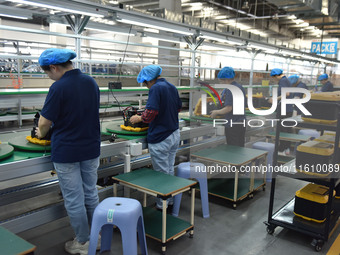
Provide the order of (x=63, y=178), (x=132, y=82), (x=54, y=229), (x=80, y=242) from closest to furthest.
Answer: (x=63, y=178) → (x=80, y=242) → (x=54, y=229) → (x=132, y=82)

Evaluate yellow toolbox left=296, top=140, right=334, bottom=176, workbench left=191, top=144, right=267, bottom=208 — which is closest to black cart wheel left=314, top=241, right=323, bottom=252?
yellow toolbox left=296, top=140, right=334, bottom=176

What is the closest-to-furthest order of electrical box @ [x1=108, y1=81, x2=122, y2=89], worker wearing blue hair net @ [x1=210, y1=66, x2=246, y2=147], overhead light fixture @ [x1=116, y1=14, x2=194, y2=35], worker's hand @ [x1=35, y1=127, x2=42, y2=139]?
worker's hand @ [x1=35, y1=127, x2=42, y2=139]
overhead light fixture @ [x1=116, y1=14, x2=194, y2=35]
worker wearing blue hair net @ [x1=210, y1=66, x2=246, y2=147]
electrical box @ [x1=108, y1=81, x2=122, y2=89]

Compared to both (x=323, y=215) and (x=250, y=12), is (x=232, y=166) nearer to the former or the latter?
(x=323, y=215)

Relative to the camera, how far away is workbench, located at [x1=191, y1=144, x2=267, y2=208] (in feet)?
10.4

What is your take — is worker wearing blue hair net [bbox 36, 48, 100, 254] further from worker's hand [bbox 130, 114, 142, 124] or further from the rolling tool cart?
the rolling tool cart

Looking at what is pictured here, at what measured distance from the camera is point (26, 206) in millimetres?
3213

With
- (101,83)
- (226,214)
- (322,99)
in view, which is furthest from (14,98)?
(101,83)

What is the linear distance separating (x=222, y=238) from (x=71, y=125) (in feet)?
5.40

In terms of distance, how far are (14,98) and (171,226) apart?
83.8 inches

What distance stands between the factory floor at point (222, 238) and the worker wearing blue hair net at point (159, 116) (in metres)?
0.69

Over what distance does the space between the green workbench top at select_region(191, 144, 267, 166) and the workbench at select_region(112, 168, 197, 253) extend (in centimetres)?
74

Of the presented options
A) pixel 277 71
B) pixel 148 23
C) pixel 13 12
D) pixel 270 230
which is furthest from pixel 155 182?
pixel 277 71

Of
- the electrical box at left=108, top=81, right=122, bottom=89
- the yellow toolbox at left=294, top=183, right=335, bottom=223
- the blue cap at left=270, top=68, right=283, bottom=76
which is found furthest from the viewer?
the blue cap at left=270, top=68, right=283, bottom=76

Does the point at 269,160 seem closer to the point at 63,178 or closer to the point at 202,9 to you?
the point at 63,178
